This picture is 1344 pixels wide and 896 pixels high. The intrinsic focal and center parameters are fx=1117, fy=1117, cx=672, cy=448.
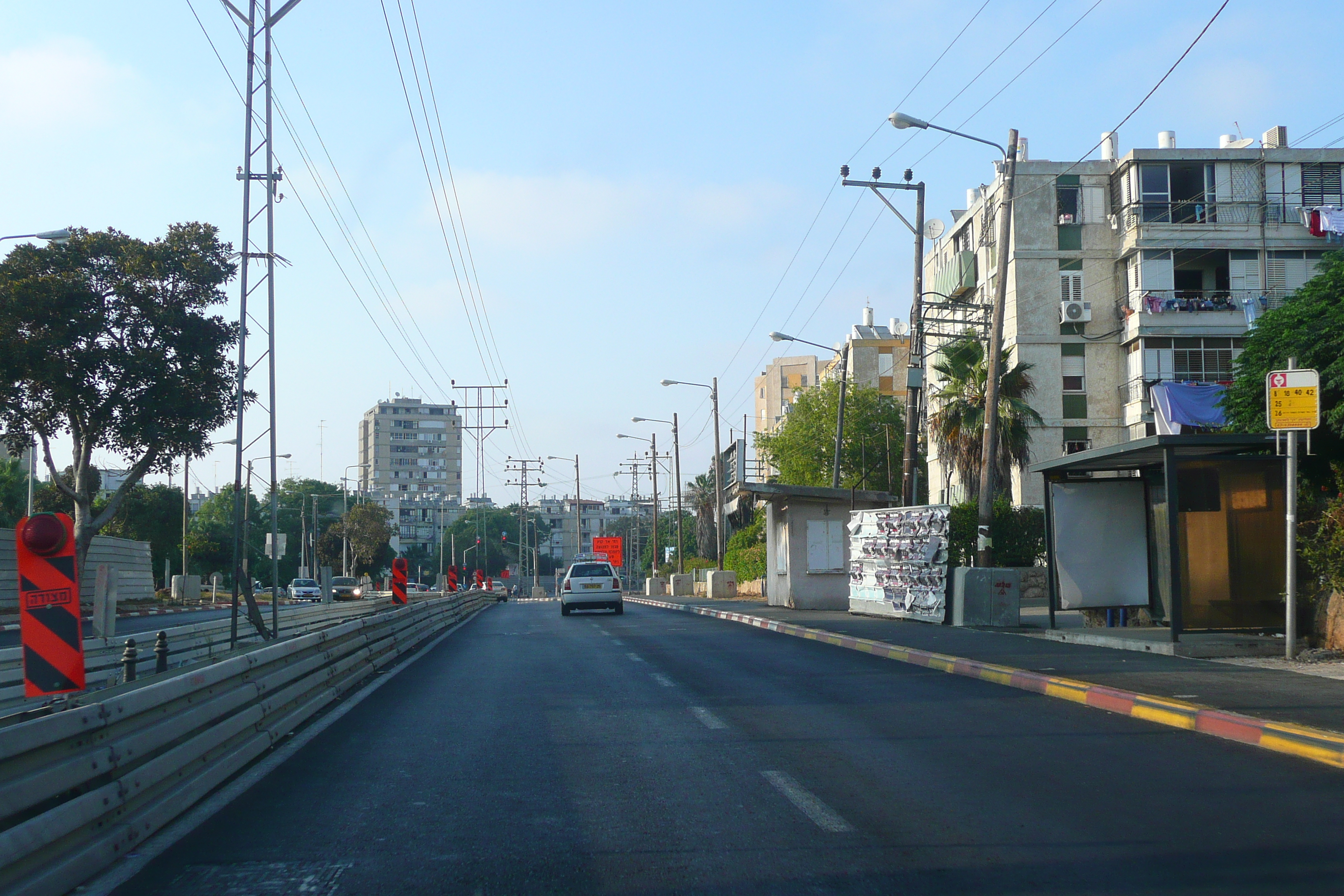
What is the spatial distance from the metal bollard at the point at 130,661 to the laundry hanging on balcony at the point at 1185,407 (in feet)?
107

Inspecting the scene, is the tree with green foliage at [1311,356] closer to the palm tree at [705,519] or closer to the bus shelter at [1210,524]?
the bus shelter at [1210,524]

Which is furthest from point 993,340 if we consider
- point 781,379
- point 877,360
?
point 781,379

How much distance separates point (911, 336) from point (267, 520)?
93.4 meters

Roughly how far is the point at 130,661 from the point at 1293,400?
42.0ft

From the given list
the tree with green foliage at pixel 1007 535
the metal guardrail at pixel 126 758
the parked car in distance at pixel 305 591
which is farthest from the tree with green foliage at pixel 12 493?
the metal guardrail at pixel 126 758

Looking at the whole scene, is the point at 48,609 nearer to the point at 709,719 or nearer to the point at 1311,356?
the point at 709,719

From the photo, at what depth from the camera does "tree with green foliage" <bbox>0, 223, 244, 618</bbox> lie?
26.7 m

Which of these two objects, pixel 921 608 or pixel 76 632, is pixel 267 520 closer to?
pixel 921 608

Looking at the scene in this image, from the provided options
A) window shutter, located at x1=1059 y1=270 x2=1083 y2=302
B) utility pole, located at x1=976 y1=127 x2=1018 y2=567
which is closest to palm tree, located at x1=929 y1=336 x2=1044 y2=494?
window shutter, located at x1=1059 y1=270 x2=1083 y2=302

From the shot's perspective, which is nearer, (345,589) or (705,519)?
(345,589)

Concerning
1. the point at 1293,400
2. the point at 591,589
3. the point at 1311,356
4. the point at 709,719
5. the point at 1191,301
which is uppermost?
the point at 1191,301

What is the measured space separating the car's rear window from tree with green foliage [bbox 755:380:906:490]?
24684mm

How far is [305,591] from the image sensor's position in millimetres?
60500

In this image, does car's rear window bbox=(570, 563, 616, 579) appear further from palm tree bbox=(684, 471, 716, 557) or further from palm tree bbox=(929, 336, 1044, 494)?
palm tree bbox=(684, 471, 716, 557)
